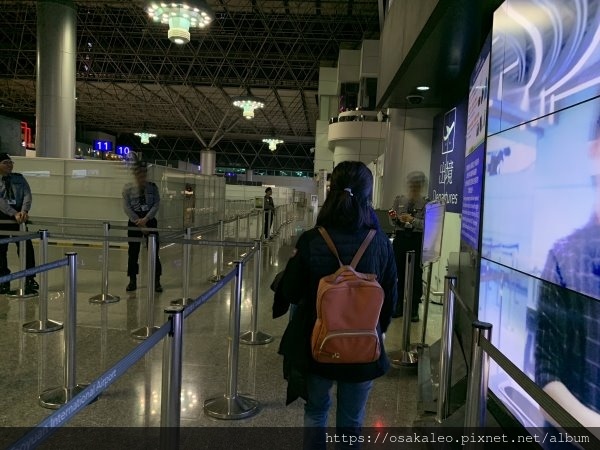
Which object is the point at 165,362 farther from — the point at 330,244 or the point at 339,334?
the point at 330,244

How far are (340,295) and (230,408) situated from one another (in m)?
1.83

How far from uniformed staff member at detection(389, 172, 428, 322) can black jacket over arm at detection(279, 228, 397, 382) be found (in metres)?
3.93

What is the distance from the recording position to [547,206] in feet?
8.88

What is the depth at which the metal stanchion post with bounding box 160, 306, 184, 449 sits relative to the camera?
215 centimetres

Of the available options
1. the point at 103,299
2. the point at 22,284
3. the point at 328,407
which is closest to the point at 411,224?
the point at 328,407

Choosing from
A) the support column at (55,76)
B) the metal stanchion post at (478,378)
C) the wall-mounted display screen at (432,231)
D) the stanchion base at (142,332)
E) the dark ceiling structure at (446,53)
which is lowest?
the stanchion base at (142,332)

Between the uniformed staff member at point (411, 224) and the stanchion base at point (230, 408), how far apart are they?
3203 millimetres

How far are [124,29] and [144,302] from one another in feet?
63.4

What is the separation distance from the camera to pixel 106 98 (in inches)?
1447

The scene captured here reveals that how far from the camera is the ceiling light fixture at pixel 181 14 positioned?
11.3m

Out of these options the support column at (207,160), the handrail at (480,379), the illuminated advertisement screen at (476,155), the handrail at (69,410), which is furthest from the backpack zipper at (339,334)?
the support column at (207,160)

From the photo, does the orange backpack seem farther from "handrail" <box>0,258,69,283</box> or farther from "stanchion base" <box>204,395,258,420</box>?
"handrail" <box>0,258,69,283</box>

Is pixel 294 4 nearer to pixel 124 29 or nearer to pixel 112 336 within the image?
pixel 124 29

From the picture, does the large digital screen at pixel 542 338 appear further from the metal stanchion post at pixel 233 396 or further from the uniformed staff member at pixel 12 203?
the uniformed staff member at pixel 12 203
